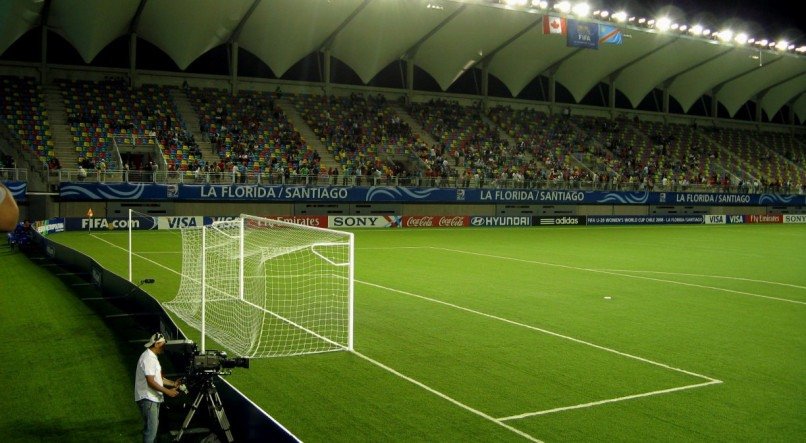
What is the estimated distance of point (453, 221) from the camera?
4250 cm

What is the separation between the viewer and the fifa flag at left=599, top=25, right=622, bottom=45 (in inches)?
1541

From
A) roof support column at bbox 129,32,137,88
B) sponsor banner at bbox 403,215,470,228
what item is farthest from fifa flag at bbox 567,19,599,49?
roof support column at bbox 129,32,137,88

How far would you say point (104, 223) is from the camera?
110ft

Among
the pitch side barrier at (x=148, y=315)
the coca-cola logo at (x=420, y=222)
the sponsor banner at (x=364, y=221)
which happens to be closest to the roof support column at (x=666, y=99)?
the coca-cola logo at (x=420, y=222)

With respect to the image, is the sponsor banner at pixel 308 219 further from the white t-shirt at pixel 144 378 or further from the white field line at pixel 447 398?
the white t-shirt at pixel 144 378

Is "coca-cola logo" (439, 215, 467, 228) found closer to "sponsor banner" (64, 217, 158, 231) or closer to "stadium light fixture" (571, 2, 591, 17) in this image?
"stadium light fixture" (571, 2, 591, 17)

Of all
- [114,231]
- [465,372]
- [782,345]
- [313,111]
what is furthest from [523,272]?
[313,111]

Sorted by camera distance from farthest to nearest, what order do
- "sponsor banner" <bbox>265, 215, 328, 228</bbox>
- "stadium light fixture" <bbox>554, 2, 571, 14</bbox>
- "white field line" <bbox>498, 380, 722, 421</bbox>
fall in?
1. "stadium light fixture" <bbox>554, 2, 571, 14</bbox>
2. "sponsor banner" <bbox>265, 215, 328, 228</bbox>
3. "white field line" <bbox>498, 380, 722, 421</bbox>

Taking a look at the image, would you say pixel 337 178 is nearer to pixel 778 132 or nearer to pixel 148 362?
pixel 148 362

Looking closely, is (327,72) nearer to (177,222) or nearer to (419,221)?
(419,221)

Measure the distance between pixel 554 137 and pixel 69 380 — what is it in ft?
161

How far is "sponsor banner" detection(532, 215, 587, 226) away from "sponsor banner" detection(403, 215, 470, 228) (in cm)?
549

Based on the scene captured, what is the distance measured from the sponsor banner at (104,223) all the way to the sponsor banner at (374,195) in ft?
3.44

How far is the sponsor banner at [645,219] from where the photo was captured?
47.5m
